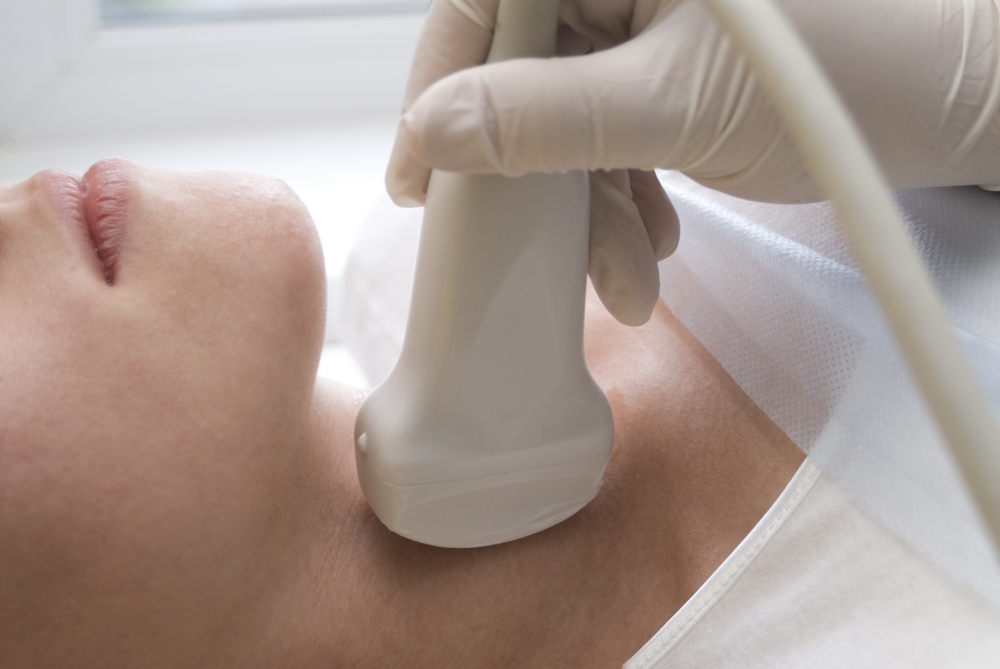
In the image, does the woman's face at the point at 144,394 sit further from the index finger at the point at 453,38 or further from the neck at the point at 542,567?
the index finger at the point at 453,38

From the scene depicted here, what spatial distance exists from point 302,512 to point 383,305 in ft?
1.70

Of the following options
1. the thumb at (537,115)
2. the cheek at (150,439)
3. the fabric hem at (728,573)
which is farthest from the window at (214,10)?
the fabric hem at (728,573)

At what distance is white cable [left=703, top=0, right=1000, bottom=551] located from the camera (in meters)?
0.29

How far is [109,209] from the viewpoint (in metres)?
0.59

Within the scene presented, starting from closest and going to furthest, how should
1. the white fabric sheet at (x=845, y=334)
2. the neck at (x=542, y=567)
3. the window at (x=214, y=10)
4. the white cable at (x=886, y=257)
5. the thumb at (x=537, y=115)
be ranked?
1. the white cable at (x=886, y=257)
2. the thumb at (x=537, y=115)
3. the white fabric sheet at (x=845, y=334)
4. the neck at (x=542, y=567)
5. the window at (x=214, y=10)

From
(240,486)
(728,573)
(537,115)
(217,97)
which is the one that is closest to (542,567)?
(728,573)

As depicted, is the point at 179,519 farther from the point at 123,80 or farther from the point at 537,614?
the point at 123,80

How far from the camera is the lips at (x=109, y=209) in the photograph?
58 centimetres

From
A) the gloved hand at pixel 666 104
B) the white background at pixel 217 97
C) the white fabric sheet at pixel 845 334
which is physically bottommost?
the white background at pixel 217 97

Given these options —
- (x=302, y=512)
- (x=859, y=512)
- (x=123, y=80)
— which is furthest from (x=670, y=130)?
(x=123, y=80)

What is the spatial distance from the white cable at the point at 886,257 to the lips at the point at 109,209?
0.48 meters

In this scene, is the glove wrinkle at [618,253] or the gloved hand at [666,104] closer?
the gloved hand at [666,104]

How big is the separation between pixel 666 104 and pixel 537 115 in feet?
0.27

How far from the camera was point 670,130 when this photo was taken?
450 millimetres
